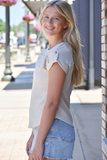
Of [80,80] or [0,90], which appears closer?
[80,80]

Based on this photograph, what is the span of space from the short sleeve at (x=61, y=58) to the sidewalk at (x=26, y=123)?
8.11 feet

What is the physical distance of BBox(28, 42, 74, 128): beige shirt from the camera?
5.52 ft

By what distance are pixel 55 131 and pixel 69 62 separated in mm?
426

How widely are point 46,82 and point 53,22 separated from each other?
395 millimetres

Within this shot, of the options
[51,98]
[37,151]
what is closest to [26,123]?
[37,151]

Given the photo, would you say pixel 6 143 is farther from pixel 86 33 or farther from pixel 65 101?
pixel 86 33

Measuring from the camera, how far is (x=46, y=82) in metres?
1.73

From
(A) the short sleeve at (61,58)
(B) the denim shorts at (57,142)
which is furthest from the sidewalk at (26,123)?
(A) the short sleeve at (61,58)

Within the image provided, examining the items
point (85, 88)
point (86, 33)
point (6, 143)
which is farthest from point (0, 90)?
point (6, 143)

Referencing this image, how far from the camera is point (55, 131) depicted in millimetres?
1695

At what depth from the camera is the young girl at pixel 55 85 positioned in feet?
5.39

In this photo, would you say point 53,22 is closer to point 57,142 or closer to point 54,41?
point 54,41

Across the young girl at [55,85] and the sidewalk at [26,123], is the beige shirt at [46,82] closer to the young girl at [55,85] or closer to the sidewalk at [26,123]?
the young girl at [55,85]

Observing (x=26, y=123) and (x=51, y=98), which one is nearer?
(x=51, y=98)
